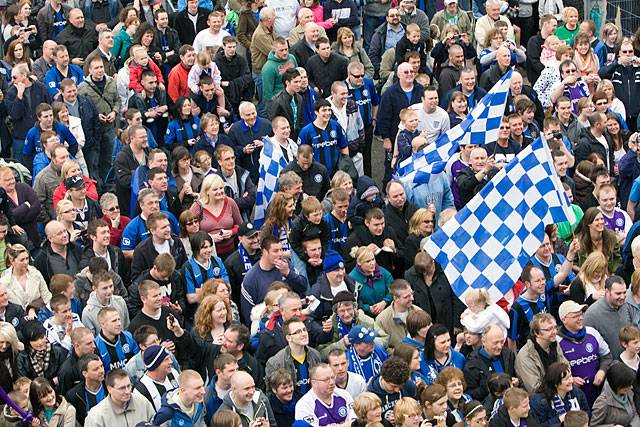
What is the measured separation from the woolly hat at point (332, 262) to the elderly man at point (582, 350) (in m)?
2.16

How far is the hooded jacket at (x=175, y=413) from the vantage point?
15.2m

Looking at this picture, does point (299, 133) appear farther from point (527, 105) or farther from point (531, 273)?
point (531, 273)

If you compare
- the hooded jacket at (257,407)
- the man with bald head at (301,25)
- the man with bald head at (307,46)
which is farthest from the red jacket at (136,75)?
the hooded jacket at (257,407)

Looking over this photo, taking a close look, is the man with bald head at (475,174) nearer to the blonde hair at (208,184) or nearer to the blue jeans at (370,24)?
the blonde hair at (208,184)

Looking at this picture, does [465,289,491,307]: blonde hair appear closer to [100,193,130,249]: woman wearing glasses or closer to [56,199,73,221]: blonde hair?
[100,193,130,249]: woman wearing glasses

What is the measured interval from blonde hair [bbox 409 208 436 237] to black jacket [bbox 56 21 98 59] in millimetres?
6841

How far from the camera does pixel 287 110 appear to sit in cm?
2141

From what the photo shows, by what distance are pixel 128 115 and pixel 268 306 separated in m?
4.83

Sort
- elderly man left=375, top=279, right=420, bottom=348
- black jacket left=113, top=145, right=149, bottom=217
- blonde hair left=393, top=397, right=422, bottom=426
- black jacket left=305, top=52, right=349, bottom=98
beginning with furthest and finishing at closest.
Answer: black jacket left=305, top=52, right=349, bottom=98 → black jacket left=113, top=145, right=149, bottom=217 → elderly man left=375, top=279, right=420, bottom=348 → blonde hair left=393, top=397, right=422, bottom=426

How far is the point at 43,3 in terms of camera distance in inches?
977

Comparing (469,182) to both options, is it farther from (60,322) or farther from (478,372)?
(60,322)

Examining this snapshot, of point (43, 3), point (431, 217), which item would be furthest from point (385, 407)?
point (43, 3)

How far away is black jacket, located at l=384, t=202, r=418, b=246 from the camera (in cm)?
1898

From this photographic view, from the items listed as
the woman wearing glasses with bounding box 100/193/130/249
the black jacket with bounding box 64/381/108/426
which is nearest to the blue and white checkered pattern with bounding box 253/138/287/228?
the woman wearing glasses with bounding box 100/193/130/249
